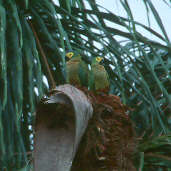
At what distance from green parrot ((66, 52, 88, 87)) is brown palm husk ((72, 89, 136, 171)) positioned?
0.27 metres

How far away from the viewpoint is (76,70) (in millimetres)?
1237

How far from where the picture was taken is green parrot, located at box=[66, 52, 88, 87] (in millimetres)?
1228

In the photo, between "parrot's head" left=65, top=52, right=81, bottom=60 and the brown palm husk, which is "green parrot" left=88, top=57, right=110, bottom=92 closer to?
"parrot's head" left=65, top=52, right=81, bottom=60

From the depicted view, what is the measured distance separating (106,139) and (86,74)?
0.43 meters

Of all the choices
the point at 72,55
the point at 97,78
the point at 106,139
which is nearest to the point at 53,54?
the point at 72,55

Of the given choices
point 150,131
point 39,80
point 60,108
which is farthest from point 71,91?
point 150,131

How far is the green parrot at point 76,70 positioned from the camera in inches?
48.3

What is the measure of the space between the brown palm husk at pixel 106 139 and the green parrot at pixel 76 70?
27cm

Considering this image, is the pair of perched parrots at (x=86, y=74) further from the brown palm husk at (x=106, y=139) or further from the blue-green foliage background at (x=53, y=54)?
the brown palm husk at (x=106, y=139)

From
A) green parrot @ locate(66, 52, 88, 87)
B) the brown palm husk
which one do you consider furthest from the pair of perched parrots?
the brown palm husk

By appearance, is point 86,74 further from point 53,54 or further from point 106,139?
point 106,139

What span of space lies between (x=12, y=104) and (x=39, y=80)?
6.2 inches

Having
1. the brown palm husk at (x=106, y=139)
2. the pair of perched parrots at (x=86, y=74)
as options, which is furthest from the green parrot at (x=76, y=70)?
the brown palm husk at (x=106, y=139)

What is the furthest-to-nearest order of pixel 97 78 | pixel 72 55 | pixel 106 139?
pixel 72 55 → pixel 97 78 → pixel 106 139
